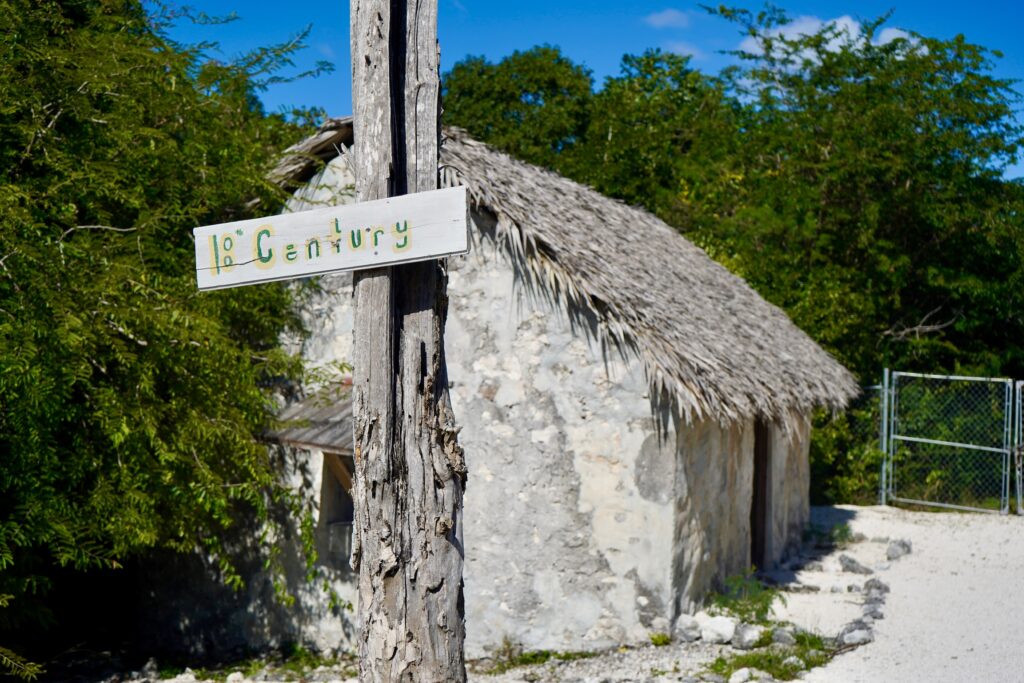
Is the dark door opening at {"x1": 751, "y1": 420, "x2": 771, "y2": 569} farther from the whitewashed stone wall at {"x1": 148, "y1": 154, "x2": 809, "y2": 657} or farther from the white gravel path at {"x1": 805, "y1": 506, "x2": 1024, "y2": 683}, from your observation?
the whitewashed stone wall at {"x1": 148, "y1": 154, "x2": 809, "y2": 657}

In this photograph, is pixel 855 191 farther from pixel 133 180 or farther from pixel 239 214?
pixel 133 180

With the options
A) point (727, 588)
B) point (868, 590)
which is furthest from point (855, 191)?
point (727, 588)

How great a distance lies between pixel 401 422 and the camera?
124 inches

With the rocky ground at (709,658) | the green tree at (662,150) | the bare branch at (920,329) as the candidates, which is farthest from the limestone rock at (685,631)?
the green tree at (662,150)

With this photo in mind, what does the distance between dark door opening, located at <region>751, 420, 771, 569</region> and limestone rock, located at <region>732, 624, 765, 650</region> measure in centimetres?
239

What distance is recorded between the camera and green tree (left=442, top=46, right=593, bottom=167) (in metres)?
20.6

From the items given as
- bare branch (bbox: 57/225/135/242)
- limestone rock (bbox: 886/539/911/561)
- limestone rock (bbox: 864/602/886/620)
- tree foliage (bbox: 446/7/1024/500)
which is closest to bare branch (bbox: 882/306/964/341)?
tree foliage (bbox: 446/7/1024/500)

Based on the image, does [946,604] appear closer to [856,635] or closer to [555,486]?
[856,635]

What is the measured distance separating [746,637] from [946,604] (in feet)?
8.25

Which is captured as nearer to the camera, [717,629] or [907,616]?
[717,629]

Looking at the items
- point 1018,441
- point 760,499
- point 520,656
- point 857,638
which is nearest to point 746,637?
point 857,638

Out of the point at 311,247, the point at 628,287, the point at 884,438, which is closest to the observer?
the point at 311,247

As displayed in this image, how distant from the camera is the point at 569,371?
6840 millimetres

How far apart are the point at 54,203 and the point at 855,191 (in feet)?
37.7
